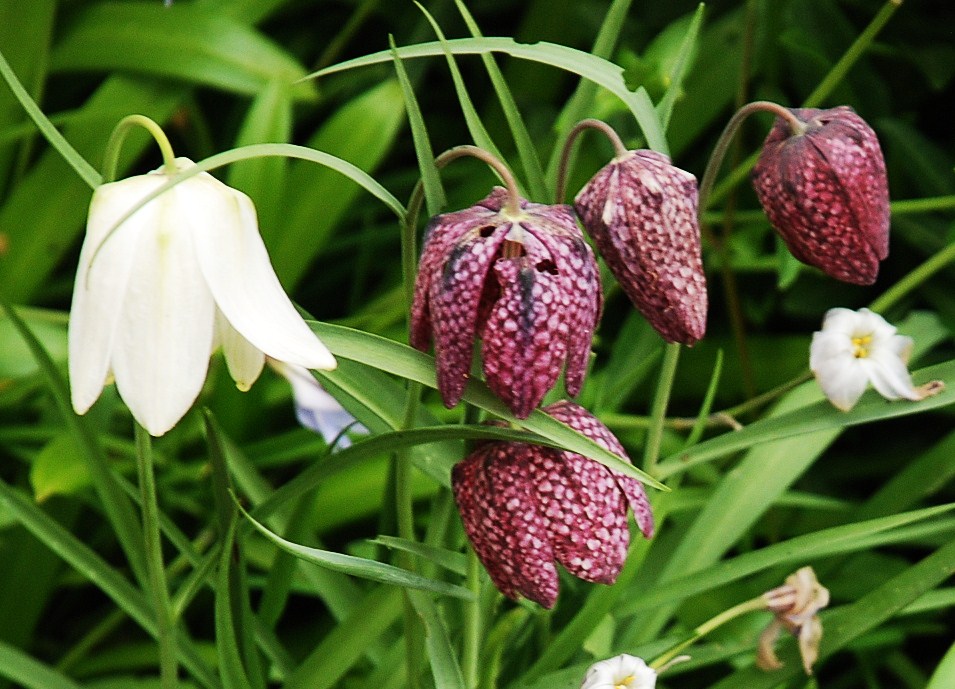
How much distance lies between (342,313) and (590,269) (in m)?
1.27

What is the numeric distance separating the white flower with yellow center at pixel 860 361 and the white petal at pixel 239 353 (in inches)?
17.2

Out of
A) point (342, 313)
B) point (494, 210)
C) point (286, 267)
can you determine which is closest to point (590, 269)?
point (494, 210)

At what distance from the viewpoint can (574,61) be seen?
32.4 inches

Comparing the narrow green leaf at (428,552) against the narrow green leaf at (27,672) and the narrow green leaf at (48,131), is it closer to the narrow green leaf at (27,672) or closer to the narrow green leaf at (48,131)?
the narrow green leaf at (48,131)

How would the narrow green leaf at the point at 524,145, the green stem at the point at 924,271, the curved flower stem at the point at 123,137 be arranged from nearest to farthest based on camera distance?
the curved flower stem at the point at 123,137, the narrow green leaf at the point at 524,145, the green stem at the point at 924,271

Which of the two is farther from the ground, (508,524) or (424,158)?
(424,158)

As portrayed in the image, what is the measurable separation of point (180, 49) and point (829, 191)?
108cm

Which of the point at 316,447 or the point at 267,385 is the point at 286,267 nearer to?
the point at 267,385

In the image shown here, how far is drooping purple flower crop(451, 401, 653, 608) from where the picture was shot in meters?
0.71

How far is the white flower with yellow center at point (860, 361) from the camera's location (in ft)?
2.94

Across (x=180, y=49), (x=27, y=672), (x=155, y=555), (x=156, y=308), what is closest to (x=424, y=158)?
(x=156, y=308)

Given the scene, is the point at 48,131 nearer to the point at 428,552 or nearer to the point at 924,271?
the point at 428,552

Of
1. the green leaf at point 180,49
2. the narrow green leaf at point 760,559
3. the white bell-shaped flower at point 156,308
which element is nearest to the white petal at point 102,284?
the white bell-shaped flower at point 156,308

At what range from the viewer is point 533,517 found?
706 millimetres
